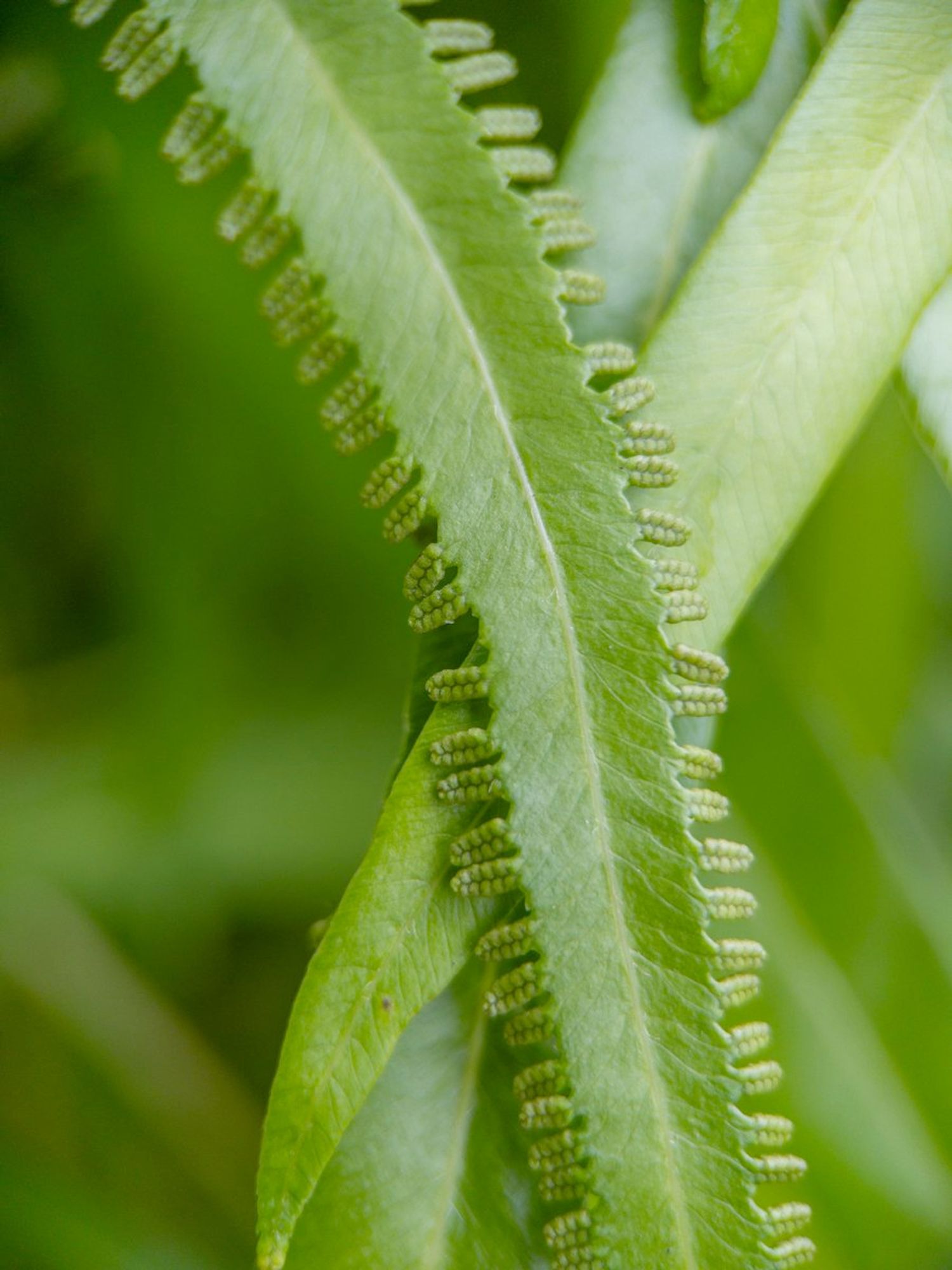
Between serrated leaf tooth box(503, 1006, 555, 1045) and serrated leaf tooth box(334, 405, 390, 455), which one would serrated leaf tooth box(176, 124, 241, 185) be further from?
serrated leaf tooth box(503, 1006, 555, 1045)

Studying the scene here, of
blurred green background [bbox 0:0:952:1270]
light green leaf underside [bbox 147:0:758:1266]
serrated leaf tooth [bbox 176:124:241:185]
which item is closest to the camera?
light green leaf underside [bbox 147:0:758:1266]

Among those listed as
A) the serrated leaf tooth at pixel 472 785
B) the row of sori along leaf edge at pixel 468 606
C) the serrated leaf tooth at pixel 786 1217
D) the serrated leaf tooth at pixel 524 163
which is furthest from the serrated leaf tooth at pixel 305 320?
the serrated leaf tooth at pixel 786 1217

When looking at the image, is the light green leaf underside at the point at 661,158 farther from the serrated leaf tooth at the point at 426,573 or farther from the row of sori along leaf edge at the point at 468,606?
the serrated leaf tooth at the point at 426,573

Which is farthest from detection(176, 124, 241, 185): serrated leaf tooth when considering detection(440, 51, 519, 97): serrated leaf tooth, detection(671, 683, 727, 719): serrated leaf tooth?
detection(671, 683, 727, 719): serrated leaf tooth

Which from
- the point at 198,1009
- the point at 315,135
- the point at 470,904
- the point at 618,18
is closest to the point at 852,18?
the point at 618,18

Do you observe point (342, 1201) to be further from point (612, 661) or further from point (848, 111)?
point (848, 111)

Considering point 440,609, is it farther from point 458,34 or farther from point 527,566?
point 458,34
